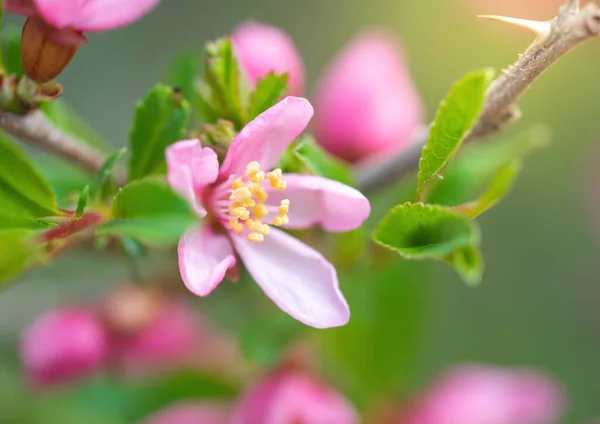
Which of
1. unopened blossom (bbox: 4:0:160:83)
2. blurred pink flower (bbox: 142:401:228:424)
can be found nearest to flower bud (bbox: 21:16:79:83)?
unopened blossom (bbox: 4:0:160:83)

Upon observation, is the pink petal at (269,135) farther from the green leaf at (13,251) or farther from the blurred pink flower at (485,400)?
the blurred pink flower at (485,400)

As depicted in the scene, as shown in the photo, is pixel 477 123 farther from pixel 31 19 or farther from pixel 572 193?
pixel 572 193

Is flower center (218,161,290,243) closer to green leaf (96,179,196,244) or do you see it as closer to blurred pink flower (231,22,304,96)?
green leaf (96,179,196,244)

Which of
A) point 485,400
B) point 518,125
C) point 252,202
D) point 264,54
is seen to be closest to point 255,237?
point 252,202

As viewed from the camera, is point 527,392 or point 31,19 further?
point 527,392

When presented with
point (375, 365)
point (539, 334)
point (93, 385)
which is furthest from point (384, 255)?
point (539, 334)
